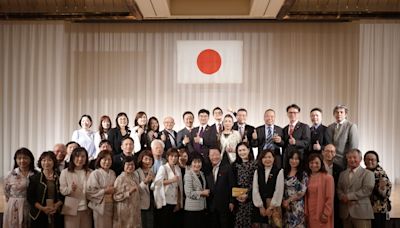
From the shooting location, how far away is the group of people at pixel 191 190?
16.5 feet

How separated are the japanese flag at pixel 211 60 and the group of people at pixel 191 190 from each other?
3.93 metres

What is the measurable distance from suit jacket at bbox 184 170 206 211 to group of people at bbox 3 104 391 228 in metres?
0.01

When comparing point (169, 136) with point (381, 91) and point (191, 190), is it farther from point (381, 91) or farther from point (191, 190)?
point (381, 91)

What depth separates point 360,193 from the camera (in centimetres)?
520

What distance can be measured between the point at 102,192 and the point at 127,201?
27 centimetres

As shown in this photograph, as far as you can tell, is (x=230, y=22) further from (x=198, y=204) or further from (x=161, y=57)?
(x=198, y=204)

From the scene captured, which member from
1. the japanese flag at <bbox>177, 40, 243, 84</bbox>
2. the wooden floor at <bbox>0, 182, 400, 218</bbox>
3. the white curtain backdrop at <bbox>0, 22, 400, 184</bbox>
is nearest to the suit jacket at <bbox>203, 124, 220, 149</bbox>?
the wooden floor at <bbox>0, 182, 400, 218</bbox>

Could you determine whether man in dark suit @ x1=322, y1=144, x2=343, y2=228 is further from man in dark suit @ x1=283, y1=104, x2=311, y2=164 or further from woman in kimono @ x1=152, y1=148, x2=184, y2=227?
woman in kimono @ x1=152, y1=148, x2=184, y2=227

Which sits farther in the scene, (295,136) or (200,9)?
(200,9)

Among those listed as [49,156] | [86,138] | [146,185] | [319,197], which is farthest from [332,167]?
[86,138]

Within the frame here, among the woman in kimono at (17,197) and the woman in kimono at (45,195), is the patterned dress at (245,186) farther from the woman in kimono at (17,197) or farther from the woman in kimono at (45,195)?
the woman in kimono at (17,197)

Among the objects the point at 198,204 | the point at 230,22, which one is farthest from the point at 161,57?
the point at 198,204

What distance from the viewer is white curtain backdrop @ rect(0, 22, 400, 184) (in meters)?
9.68

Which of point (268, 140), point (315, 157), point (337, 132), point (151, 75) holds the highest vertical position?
point (151, 75)
